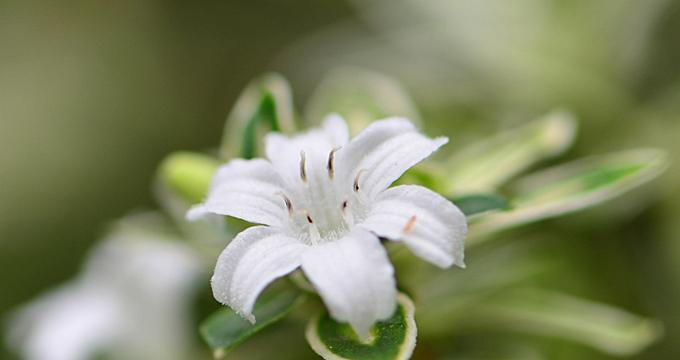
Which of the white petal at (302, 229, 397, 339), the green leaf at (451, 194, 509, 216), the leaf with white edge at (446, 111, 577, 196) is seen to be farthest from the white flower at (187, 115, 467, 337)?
the leaf with white edge at (446, 111, 577, 196)

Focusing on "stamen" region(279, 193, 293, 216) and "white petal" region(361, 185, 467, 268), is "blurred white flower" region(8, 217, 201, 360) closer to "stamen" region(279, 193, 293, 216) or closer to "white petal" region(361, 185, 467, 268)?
Result: "stamen" region(279, 193, 293, 216)

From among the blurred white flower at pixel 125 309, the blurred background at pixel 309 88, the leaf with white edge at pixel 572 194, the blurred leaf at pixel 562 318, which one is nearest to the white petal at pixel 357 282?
the leaf with white edge at pixel 572 194

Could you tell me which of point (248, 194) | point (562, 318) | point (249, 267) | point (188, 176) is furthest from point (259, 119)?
point (562, 318)

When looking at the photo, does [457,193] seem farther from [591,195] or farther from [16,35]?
[16,35]

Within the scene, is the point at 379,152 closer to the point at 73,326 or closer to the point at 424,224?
the point at 424,224

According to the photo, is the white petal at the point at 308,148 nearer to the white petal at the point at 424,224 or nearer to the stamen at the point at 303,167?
the stamen at the point at 303,167

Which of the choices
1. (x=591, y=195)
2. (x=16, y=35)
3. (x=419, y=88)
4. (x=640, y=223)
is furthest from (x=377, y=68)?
(x=16, y=35)

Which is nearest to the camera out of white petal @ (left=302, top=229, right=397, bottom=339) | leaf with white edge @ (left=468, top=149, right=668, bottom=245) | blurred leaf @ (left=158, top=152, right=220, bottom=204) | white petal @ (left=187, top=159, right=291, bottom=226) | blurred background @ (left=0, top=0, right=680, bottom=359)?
white petal @ (left=302, top=229, right=397, bottom=339)
